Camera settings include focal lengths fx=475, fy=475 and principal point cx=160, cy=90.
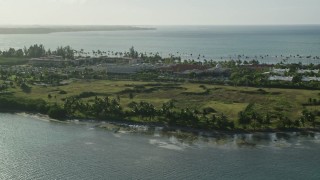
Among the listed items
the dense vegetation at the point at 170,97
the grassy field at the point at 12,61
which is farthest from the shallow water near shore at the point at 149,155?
the grassy field at the point at 12,61

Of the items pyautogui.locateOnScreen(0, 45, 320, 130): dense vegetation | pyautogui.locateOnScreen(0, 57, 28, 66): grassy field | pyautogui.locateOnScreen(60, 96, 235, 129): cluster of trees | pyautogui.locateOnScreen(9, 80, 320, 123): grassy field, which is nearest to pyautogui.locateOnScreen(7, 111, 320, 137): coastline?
pyautogui.locateOnScreen(0, 45, 320, 130): dense vegetation

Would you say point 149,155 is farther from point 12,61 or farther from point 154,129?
point 12,61

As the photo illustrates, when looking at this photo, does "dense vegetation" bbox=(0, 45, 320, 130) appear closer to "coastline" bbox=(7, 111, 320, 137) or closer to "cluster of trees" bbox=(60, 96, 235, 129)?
"cluster of trees" bbox=(60, 96, 235, 129)

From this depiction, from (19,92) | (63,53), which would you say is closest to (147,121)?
(19,92)

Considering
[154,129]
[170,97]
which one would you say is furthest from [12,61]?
[154,129]

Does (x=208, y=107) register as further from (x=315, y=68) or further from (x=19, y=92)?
(x=315, y=68)

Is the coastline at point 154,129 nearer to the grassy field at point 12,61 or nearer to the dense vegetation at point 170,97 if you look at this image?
the dense vegetation at point 170,97
